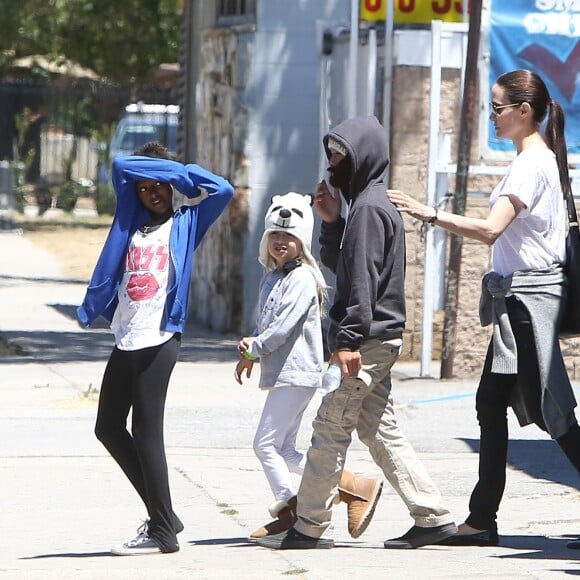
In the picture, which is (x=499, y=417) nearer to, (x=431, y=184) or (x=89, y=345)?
(x=431, y=184)

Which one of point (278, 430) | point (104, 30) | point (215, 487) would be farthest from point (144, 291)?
point (104, 30)

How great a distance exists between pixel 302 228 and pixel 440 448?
291cm

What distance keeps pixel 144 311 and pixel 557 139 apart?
5.87ft

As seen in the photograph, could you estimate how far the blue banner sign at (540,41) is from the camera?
432 inches

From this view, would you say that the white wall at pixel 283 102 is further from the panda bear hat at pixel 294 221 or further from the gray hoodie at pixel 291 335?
the gray hoodie at pixel 291 335

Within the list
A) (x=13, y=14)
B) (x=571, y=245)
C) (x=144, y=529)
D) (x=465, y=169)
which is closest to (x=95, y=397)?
(x=465, y=169)

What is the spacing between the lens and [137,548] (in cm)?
592

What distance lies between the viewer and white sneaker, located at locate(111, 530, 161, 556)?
19.4 ft

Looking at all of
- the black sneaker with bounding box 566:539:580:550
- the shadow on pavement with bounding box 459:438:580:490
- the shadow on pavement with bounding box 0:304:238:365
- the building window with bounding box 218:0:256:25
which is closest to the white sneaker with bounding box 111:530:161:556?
the black sneaker with bounding box 566:539:580:550

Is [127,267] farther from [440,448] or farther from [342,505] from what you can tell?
[440,448]

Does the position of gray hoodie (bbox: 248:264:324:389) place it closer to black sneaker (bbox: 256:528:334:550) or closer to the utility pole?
black sneaker (bbox: 256:528:334:550)

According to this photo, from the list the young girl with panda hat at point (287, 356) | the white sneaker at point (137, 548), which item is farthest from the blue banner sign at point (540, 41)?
the white sneaker at point (137, 548)

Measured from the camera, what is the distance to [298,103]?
44.2ft

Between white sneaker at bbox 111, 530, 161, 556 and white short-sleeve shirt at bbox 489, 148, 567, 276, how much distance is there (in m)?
1.77
